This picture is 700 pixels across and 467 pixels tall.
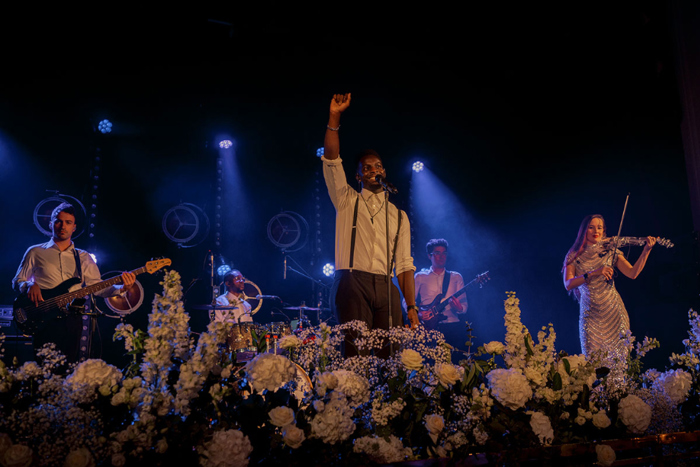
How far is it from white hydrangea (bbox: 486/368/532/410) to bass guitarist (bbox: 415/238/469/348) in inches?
219

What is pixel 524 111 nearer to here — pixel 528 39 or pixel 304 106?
pixel 528 39

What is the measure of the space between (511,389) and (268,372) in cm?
87

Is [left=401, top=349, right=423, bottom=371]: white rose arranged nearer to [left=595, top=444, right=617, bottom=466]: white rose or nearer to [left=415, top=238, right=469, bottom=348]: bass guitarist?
[left=595, top=444, right=617, bottom=466]: white rose

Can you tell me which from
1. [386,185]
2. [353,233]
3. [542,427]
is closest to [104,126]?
[353,233]

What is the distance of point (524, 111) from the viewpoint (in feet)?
25.6

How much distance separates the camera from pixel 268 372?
1.53 meters

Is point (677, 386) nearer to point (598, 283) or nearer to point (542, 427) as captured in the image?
point (542, 427)

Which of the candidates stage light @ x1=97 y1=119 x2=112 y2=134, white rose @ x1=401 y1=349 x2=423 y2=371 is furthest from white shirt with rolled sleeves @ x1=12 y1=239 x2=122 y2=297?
white rose @ x1=401 y1=349 x2=423 y2=371

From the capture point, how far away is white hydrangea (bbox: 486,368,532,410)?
1.71 metres

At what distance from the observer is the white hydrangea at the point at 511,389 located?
171 centimetres

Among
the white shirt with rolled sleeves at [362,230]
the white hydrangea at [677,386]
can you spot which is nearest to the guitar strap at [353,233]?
the white shirt with rolled sleeves at [362,230]

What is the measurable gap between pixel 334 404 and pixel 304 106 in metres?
7.38

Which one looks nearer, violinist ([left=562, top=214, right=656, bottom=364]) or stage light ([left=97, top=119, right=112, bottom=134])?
violinist ([left=562, top=214, right=656, bottom=364])

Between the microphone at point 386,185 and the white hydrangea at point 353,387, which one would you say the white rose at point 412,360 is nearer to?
the white hydrangea at point 353,387
